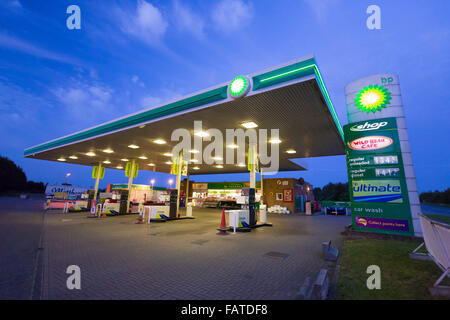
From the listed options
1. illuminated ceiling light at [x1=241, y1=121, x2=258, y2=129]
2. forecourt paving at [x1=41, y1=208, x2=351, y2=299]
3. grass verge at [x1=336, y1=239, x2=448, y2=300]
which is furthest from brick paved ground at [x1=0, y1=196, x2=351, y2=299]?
illuminated ceiling light at [x1=241, y1=121, x2=258, y2=129]

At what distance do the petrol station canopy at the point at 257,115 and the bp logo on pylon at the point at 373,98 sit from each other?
110 centimetres

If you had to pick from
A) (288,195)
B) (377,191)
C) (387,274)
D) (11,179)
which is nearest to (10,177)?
(11,179)

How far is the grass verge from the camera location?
2885 millimetres

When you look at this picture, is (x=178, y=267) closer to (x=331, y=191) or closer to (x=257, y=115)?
(x=257, y=115)

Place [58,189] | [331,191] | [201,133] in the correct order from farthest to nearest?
[331,191]
[58,189]
[201,133]

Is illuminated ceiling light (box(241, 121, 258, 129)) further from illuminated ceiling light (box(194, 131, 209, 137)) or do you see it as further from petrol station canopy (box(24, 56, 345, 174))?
illuminated ceiling light (box(194, 131, 209, 137))

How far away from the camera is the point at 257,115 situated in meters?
7.61

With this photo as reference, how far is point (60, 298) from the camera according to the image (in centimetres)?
276

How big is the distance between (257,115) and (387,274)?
573 cm

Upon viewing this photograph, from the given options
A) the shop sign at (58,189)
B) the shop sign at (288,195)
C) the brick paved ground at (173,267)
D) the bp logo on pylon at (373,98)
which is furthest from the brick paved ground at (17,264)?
the shop sign at (58,189)

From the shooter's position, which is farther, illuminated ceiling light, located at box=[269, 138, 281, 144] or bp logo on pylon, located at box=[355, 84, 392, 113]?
illuminated ceiling light, located at box=[269, 138, 281, 144]

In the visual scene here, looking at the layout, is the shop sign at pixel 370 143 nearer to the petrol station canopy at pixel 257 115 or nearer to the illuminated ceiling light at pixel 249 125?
the petrol station canopy at pixel 257 115

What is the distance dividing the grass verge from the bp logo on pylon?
196 inches
